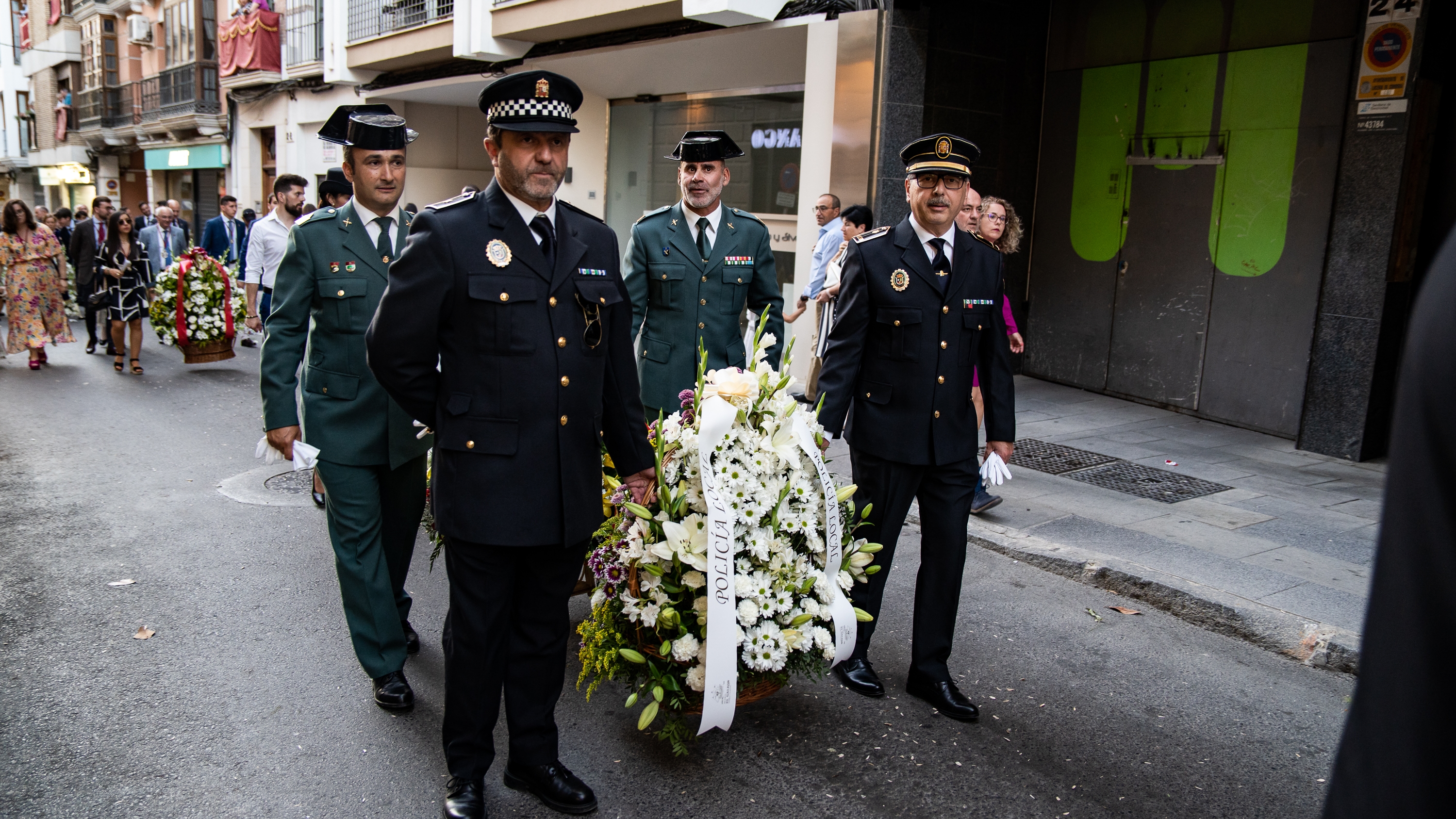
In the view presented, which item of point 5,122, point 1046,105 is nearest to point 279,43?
point 1046,105

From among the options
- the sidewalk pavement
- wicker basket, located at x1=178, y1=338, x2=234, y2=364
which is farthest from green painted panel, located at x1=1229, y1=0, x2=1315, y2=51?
wicker basket, located at x1=178, y1=338, x2=234, y2=364

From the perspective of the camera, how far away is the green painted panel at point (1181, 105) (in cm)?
978

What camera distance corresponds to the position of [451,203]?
3.16m

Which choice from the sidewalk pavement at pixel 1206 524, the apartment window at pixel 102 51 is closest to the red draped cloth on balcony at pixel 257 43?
the apartment window at pixel 102 51

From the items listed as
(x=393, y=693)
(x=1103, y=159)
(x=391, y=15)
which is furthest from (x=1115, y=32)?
(x=391, y=15)

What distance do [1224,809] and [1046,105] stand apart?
30.7 feet

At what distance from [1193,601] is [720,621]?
2.99 metres

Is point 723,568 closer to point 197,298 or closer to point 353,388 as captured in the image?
point 353,388

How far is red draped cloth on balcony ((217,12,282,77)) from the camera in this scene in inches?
933

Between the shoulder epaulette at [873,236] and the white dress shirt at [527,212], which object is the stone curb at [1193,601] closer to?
the shoulder epaulette at [873,236]

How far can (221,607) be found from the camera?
5.09 metres

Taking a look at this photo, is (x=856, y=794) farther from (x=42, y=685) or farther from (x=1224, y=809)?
(x=42, y=685)

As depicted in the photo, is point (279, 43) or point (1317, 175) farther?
point (279, 43)

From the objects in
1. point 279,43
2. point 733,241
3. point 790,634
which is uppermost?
point 279,43
